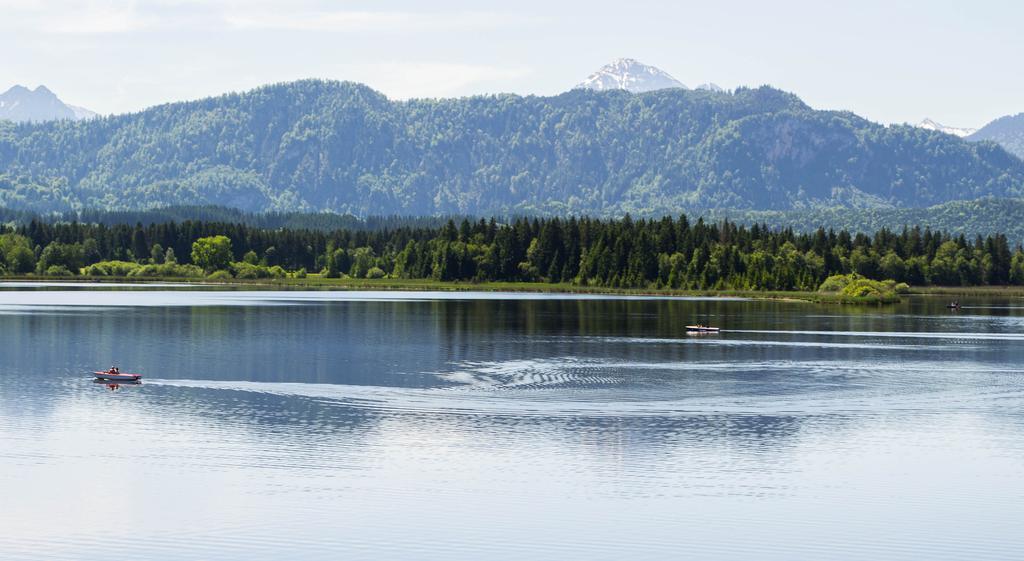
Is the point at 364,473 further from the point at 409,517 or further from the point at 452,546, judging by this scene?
the point at 452,546

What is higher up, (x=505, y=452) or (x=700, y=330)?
(x=700, y=330)

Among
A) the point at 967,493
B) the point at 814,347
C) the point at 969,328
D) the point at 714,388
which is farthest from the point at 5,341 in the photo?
the point at 969,328

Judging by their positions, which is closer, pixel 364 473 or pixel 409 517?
pixel 409 517

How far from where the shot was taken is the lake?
42.4 m

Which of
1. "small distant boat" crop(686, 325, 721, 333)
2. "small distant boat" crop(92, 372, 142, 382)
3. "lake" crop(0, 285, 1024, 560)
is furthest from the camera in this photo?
"small distant boat" crop(686, 325, 721, 333)

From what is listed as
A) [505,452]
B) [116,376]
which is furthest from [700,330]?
[505,452]

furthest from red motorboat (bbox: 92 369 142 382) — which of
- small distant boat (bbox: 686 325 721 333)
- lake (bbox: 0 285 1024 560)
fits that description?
small distant boat (bbox: 686 325 721 333)

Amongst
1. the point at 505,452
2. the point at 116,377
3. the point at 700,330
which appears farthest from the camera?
the point at 700,330

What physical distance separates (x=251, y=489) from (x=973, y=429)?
124 feet

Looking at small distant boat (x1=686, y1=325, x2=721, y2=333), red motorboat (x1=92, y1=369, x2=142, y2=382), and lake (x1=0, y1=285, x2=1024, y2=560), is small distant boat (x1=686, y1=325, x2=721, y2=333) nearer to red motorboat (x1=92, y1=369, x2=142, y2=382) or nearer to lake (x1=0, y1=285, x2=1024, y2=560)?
lake (x1=0, y1=285, x2=1024, y2=560)

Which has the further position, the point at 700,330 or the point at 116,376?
the point at 700,330

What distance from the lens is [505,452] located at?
57.3 m

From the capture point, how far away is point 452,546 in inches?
1623

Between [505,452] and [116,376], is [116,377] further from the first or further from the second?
[505,452]
